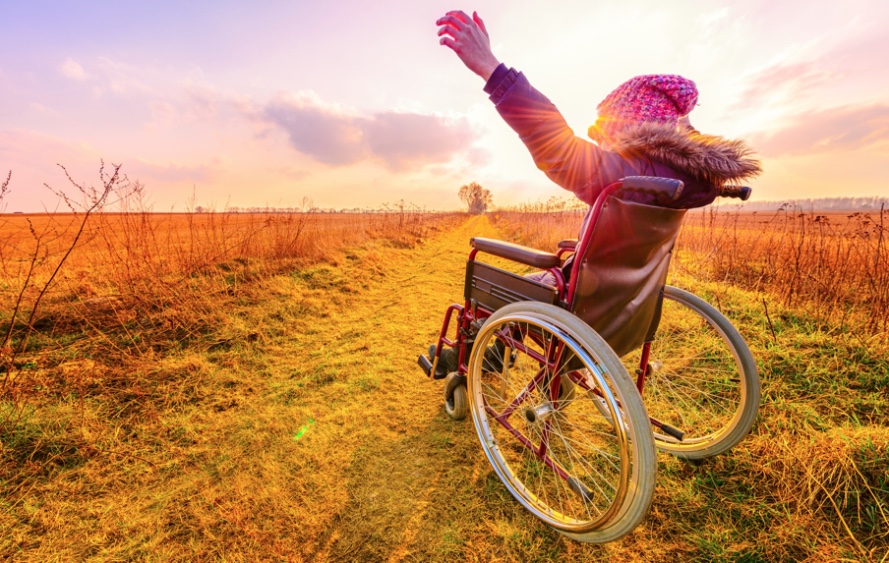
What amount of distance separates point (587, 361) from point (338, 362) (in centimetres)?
231

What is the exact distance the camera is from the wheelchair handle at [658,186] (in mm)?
972

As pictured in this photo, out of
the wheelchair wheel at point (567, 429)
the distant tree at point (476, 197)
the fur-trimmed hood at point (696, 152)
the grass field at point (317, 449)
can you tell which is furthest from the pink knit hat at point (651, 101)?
the distant tree at point (476, 197)

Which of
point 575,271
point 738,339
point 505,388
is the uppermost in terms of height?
point 575,271

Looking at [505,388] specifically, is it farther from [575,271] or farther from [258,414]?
[258,414]

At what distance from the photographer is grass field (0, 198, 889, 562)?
4.42 ft

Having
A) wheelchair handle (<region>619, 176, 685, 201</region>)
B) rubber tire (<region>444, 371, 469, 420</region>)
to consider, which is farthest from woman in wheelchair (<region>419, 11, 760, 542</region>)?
rubber tire (<region>444, 371, 469, 420</region>)

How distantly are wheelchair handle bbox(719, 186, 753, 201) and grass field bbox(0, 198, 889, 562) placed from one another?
1.27m

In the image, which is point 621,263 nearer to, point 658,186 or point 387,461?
point 658,186

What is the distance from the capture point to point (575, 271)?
124 cm

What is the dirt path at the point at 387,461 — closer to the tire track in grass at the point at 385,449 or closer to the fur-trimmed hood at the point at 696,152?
the tire track in grass at the point at 385,449

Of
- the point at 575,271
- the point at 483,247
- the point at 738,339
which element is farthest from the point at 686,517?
the point at 483,247

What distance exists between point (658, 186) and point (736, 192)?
577mm

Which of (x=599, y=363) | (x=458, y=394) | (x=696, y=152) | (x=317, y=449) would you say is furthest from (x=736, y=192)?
(x=317, y=449)

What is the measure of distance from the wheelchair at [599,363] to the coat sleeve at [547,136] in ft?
0.50
